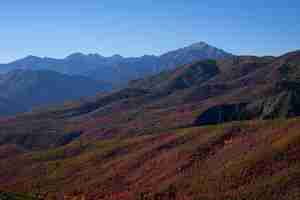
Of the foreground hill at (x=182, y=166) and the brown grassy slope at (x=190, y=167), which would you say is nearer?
the brown grassy slope at (x=190, y=167)

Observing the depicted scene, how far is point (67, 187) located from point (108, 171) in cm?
684

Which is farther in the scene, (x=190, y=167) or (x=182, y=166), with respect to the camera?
(x=182, y=166)

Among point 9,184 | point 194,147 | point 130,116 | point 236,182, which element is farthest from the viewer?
point 130,116

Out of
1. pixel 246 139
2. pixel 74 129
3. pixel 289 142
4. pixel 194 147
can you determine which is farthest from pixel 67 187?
pixel 74 129

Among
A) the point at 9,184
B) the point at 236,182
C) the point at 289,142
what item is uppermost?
the point at 289,142

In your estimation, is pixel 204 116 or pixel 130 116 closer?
pixel 204 116

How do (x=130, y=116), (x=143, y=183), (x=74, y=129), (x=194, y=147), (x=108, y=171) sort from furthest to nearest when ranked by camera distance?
(x=130, y=116) → (x=74, y=129) → (x=108, y=171) → (x=194, y=147) → (x=143, y=183)

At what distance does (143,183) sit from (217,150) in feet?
37.0

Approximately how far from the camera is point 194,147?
66250 mm

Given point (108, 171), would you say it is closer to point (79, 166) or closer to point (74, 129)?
point (79, 166)

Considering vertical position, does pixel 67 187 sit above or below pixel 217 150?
below

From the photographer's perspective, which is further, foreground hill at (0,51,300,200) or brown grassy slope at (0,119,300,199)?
foreground hill at (0,51,300,200)

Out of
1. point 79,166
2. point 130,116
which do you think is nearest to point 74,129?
point 130,116

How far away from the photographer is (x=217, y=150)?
6266cm
